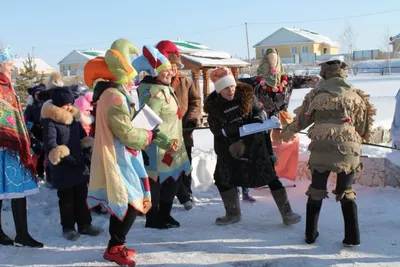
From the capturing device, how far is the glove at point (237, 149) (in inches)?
176

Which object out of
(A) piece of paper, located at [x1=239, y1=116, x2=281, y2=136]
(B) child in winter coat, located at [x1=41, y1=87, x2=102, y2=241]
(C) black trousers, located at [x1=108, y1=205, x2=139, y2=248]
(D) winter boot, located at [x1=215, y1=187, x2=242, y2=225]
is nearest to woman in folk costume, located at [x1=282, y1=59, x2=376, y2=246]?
(A) piece of paper, located at [x1=239, y1=116, x2=281, y2=136]

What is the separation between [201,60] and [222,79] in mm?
8560

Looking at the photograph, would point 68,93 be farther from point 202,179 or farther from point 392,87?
point 392,87

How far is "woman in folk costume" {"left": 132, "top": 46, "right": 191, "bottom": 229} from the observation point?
14.7 ft

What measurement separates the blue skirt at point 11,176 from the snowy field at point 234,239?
528mm

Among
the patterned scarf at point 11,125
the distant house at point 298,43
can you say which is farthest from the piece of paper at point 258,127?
the distant house at point 298,43

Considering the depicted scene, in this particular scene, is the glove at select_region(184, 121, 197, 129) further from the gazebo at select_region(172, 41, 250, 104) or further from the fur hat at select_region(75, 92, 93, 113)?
the gazebo at select_region(172, 41, 250, 104)

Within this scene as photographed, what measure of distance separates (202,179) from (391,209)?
243 cm

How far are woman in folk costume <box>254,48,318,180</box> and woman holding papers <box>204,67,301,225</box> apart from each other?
0.95m

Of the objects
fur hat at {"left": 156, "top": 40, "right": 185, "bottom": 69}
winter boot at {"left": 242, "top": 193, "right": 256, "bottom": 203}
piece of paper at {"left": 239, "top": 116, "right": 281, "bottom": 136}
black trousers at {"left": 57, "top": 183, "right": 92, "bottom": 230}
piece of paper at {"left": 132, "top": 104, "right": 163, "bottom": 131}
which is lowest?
winter boot at {"left": 242, "top": 193, "right": 256, "bottom": 203}

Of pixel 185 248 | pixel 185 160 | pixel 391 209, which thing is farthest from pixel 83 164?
pixel 391 209

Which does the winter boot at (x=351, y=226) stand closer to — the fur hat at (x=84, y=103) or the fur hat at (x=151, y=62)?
the fur hat at (x=151, y=62)

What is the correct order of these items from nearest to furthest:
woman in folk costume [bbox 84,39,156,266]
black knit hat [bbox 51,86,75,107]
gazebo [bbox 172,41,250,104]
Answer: woman in folk costume [bbox 84,39,156,266] < black knit hat [bbox 51,86,75,107] < gazebo [bbox 172,41,250,104]

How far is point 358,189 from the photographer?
586 cm
